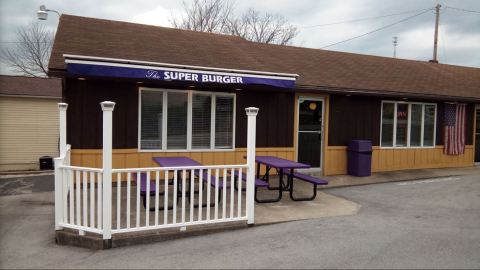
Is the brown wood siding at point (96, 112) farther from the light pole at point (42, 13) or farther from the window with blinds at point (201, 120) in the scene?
the light pole at point (42, 13)

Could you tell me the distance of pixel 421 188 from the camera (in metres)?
9.16

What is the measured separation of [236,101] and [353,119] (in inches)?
134

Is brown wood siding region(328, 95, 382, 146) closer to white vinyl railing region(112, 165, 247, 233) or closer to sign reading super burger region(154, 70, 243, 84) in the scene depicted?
sign reading super burger region(154, 70, 243, 84)

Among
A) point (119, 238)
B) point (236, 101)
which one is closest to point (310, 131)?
point (236, 101)

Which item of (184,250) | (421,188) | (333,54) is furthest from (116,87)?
(333,54)

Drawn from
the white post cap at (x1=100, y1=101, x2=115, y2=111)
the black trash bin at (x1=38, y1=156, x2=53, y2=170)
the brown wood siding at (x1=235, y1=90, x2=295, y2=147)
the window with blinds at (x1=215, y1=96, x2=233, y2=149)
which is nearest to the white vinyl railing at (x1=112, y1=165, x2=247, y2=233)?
the white post cap at (x1=100, y1=101, x2=115, y2=111)

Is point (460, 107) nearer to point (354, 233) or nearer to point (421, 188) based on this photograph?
point (421, 188)

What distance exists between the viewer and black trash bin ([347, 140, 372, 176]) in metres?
10.2

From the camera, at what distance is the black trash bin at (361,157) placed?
403 inches

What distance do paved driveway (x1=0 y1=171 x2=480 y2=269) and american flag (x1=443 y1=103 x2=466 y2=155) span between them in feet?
17.4

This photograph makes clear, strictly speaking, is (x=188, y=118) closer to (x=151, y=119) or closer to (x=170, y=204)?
(x=151, y=119)

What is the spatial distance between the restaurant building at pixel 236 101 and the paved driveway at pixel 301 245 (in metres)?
2.51

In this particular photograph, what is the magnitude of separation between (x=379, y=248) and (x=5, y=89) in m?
16.6

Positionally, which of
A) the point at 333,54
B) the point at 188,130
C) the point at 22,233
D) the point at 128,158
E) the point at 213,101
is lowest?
the point at 22,233
